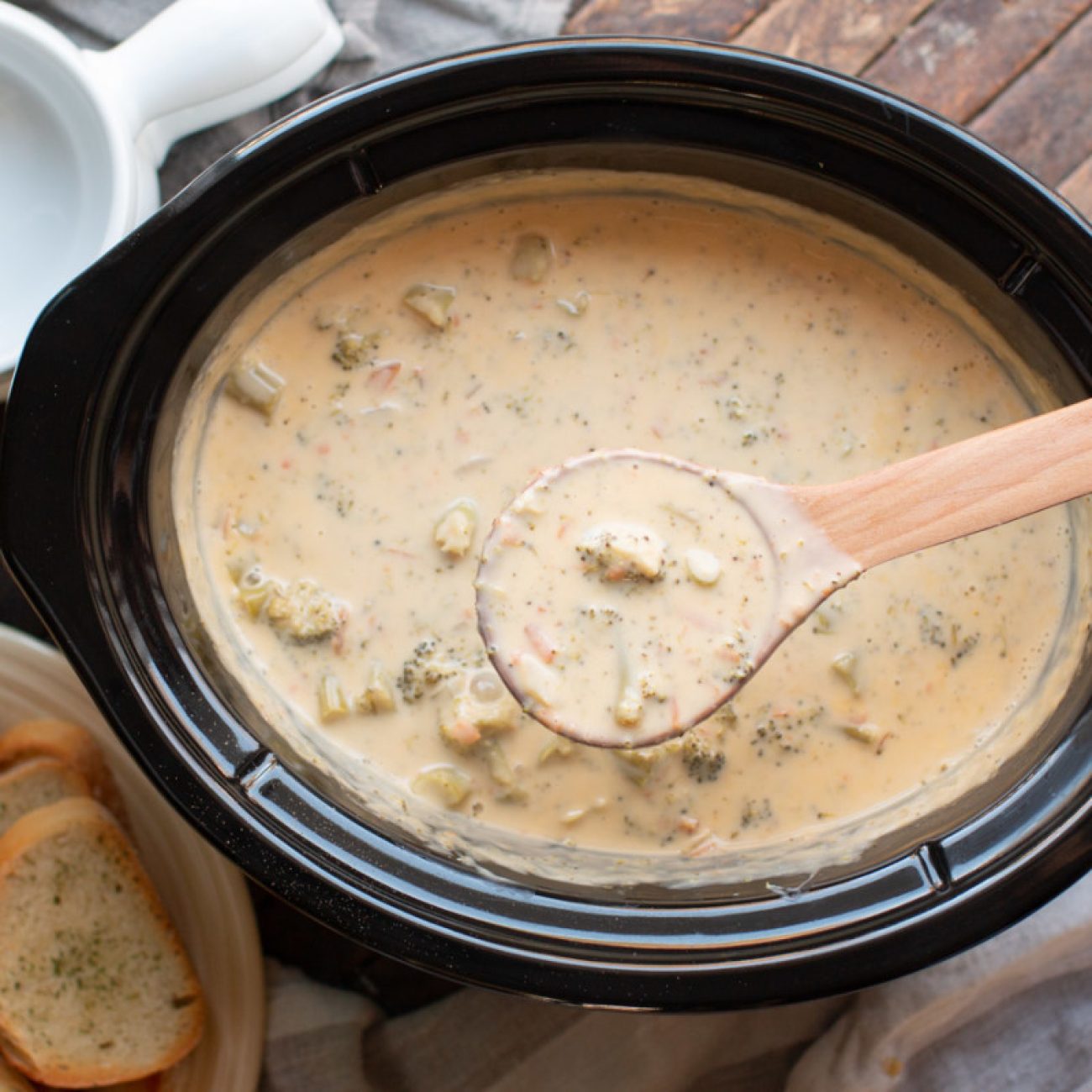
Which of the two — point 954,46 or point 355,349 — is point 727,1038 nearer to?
point 355,349

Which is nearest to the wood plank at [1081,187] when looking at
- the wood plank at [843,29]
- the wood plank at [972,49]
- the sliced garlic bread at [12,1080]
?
the wood plank at [972,49]

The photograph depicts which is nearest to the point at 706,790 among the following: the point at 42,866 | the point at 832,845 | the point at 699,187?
the point at 832,845

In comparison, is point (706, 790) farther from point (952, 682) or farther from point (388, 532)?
point (388, 532)

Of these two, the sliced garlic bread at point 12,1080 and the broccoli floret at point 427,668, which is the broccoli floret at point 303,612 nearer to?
the broccoli floret at point 427,668

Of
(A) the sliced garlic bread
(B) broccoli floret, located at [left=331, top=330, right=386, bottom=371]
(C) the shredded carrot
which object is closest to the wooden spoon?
(C) the shredded carrot

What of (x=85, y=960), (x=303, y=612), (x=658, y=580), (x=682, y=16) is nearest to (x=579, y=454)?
(x=658, y=580)

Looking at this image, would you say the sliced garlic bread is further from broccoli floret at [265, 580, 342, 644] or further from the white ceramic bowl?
the white ceramic bowl
